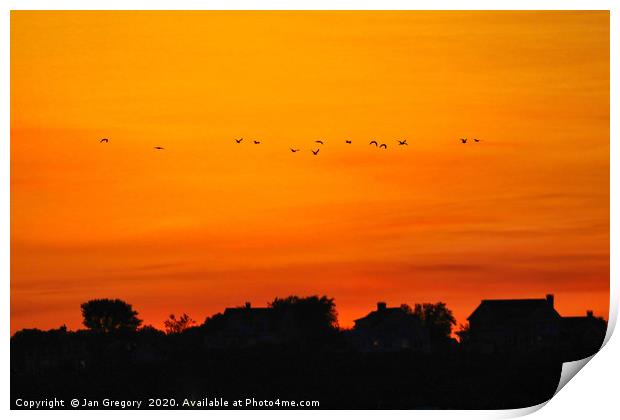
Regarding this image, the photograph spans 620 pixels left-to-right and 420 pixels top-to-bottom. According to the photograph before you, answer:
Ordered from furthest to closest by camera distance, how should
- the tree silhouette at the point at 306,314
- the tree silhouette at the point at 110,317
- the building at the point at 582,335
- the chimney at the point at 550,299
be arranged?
the tree silhouette at the point at 306,314
the tree silhouette at the point at 110,317
the chimney at the point at 550,299
the building at the point at 582,335

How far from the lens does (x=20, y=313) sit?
2650 centimetres

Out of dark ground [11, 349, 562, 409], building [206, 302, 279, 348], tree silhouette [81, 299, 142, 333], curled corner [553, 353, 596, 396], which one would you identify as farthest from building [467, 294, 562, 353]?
tree silhouette [81, 299, 142, 333]

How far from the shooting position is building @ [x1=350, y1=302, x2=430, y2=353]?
27.7 metres

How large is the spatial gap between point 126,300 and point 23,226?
5.03 feet

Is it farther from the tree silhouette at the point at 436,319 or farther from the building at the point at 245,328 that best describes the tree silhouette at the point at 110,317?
the tree silhouette at the point at 436,319

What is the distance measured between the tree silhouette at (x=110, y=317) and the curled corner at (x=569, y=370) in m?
4.94

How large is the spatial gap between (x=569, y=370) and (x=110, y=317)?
17.8 feet

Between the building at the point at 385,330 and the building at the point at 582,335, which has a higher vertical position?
the building at the point at 385,330

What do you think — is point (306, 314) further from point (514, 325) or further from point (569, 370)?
point (569, 370)

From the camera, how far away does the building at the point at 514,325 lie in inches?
1070

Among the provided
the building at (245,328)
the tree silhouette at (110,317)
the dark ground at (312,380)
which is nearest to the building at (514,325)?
the dark ground at (312,380)

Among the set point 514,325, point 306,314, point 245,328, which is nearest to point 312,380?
point 306,314

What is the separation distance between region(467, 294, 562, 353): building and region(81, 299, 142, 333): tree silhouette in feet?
13.1
